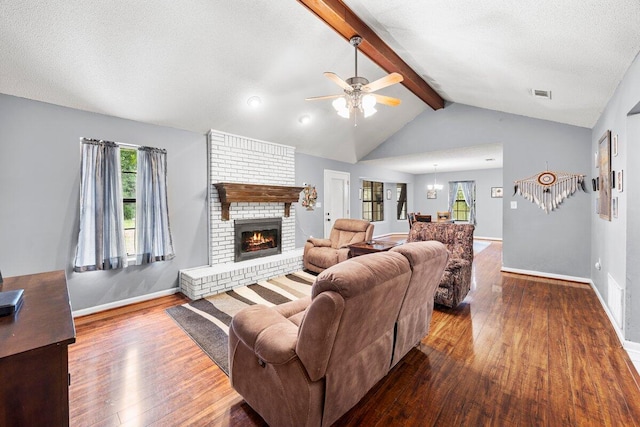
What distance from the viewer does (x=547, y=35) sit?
2.14 metres

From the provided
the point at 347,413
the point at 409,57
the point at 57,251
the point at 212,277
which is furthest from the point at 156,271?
the point at 409,57

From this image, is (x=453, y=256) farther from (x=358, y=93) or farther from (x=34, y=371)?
(x=34, y=371)

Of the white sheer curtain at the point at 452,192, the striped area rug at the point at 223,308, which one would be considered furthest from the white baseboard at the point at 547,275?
the white sheer curtain at the point at 452,192

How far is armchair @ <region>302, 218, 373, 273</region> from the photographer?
4.75 m

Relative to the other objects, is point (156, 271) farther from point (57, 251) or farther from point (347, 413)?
point (347, 413)

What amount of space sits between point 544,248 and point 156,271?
20.2 feet

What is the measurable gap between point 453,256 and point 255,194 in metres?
3.20

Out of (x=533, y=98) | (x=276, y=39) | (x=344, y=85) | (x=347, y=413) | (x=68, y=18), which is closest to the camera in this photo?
(x=347, y=413)

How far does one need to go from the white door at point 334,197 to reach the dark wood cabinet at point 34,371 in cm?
586

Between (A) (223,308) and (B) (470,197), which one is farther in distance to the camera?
(B) (470,197)

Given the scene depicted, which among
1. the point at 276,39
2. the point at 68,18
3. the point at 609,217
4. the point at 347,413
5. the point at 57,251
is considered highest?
the point at 276,39

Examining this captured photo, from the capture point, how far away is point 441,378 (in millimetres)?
2049

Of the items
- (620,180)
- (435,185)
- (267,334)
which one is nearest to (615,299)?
(620,180)

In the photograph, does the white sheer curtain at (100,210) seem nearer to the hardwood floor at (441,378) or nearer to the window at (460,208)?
the hardwood floor at (441,378)
